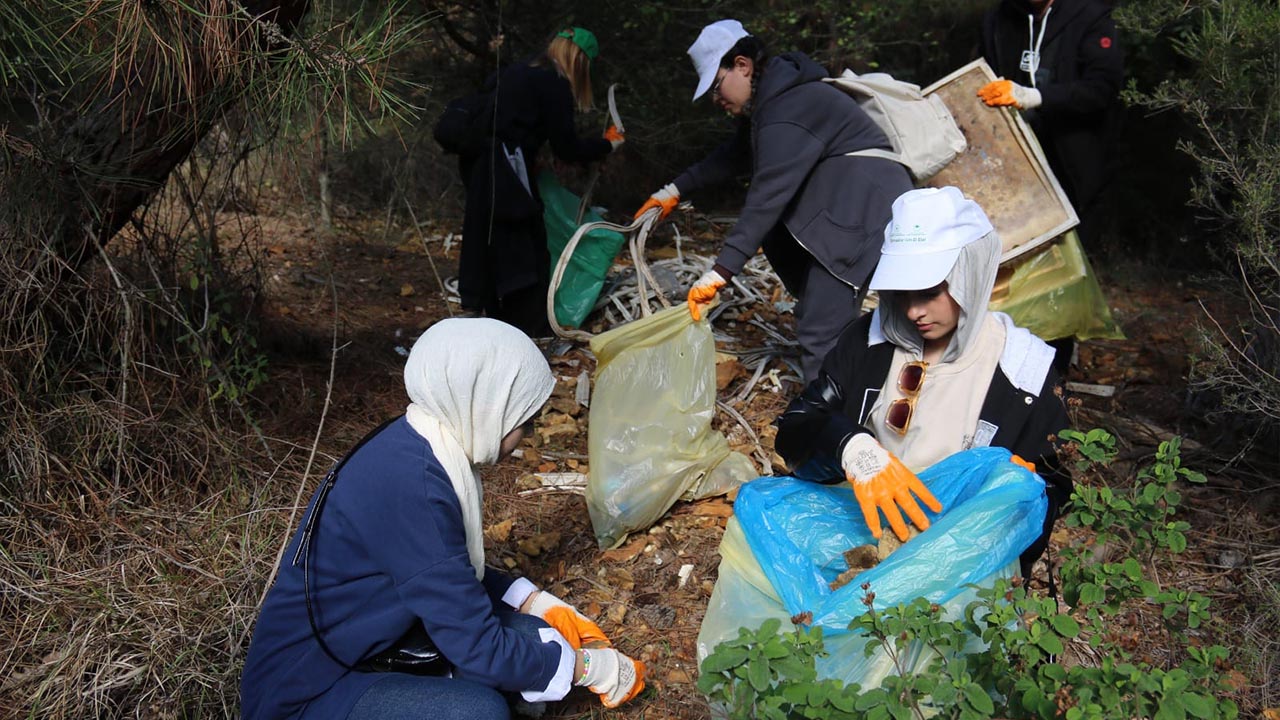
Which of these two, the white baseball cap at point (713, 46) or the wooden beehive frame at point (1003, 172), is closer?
the white baseball cap at point (713, 46)

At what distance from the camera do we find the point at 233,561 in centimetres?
280

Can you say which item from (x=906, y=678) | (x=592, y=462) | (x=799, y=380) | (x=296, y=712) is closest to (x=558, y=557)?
(x=592, y=462)

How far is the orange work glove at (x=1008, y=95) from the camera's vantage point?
3.81 m

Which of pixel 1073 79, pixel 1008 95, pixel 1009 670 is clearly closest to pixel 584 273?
pixel 1008 95

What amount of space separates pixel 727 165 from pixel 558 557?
173 cm

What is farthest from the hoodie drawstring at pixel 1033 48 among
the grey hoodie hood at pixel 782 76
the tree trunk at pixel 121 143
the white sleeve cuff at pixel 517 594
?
the white sleeve cuff at pixel 517 594

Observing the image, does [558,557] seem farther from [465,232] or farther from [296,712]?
[465,232]

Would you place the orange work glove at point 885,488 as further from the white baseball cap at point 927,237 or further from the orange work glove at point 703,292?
the orange work glove at point 703,292

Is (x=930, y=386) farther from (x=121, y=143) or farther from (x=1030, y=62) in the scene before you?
(x=121, y=143)

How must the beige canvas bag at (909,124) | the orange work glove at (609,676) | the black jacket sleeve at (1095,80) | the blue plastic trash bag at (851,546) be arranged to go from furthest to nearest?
the black jacket sleeve at (1095,80), the beige canvas bag at (909,124), the orange work glove at (609,676), the blue plastic trash bag at (851,546)

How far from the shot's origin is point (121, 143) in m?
3.09

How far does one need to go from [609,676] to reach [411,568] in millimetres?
625

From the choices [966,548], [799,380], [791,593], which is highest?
[966,548]

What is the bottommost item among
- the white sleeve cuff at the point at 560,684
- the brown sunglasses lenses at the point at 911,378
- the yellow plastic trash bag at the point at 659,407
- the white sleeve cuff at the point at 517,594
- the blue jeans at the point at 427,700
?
the yellow plastic trash bag at the point at 659,407
